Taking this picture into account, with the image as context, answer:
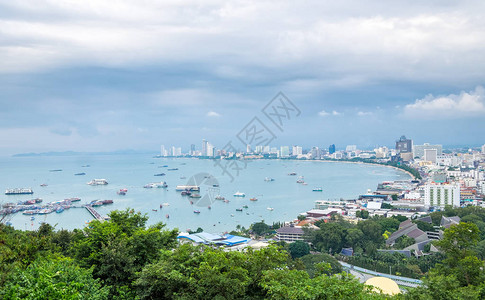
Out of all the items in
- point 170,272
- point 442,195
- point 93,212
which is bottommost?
point 93,212

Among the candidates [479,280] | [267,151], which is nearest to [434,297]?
[479,280]

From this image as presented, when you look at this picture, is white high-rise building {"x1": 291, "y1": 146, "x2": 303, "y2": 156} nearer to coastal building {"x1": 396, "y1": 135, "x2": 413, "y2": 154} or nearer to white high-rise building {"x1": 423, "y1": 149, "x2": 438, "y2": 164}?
coastal building {"x1": 396, "y1": 135, "x2": 413, "y2": 154}

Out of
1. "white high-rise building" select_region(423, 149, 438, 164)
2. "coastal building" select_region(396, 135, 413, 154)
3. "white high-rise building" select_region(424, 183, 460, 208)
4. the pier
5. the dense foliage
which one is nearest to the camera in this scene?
the dense foliage

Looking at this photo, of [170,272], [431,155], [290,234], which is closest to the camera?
[170,272]

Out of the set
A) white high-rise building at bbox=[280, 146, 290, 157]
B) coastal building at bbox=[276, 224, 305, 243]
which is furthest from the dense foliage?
white high-rise building at bbox=[280, 146, 290, 157]

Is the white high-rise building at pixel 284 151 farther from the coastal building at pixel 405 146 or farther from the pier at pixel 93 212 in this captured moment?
the pier at pixel 93 212

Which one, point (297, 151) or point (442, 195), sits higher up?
point (297, 151)

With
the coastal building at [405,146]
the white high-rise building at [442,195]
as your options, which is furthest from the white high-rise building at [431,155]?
the white high-rise building at [442,195]

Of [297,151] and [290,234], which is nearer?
[290,234]

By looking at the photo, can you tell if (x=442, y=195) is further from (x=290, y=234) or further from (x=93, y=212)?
(x=93, y=212)

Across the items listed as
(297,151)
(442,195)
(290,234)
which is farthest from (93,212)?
(297,151)
